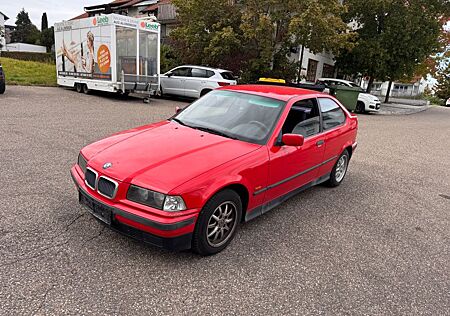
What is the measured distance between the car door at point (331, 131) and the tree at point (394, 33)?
1552cm

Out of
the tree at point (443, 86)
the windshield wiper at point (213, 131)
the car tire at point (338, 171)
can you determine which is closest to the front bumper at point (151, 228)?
the windshield wiper at point (213, 131)

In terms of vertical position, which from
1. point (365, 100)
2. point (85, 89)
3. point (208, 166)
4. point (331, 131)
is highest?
point (331, 131)

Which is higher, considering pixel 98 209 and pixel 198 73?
pixel 198 73

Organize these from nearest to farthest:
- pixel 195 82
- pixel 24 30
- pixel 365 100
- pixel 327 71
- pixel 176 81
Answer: pixel 195 82 < pixel 176 81 < pixel 365 100 < pixel 327 71 < pixel 24 30

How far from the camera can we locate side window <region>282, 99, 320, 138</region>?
375 cm

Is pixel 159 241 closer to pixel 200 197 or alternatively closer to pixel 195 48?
pixel 200 197

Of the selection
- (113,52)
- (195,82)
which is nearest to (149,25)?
(113,52)

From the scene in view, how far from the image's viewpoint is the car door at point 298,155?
11.4 feet

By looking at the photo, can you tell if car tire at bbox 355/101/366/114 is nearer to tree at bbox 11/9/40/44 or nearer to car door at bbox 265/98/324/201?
car door at bbox 265/98/324/201

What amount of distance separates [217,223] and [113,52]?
11088mm

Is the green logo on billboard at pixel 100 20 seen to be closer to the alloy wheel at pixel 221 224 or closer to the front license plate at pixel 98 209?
the front license plate at pixel 98 209

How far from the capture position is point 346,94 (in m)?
16.3

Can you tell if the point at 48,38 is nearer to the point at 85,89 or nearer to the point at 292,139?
the point at 85,89

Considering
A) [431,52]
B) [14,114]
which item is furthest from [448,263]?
[431,52]
